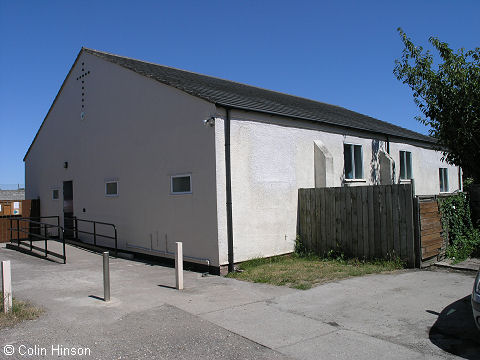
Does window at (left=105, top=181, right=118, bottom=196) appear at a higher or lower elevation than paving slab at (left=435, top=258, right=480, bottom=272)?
higher

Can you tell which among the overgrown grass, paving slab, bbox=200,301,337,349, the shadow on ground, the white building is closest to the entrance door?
the white building

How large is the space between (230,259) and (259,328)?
413 centimetres

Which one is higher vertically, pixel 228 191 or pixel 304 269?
pixel 228 191

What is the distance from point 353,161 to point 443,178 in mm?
8577

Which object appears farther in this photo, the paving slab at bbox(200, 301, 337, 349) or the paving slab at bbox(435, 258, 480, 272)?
the paving slab at bbox(435, 258, 480, 272)

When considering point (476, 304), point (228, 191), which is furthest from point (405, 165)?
point (476, 304)

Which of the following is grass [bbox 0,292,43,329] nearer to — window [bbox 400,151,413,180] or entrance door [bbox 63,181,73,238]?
entrance door [bbox 63,181,73,238]

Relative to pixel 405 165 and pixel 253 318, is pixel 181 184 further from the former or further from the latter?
pixel 405 165

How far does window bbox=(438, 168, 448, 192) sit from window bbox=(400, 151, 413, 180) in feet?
11.1

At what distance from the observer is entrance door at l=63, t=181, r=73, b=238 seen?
53.3ft

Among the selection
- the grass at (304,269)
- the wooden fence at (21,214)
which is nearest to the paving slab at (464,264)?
the grass at (304,269)

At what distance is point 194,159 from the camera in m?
10.4

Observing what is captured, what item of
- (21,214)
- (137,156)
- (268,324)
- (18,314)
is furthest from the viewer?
(21,214)

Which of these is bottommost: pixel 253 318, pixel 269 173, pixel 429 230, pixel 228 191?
pixel 253 318
